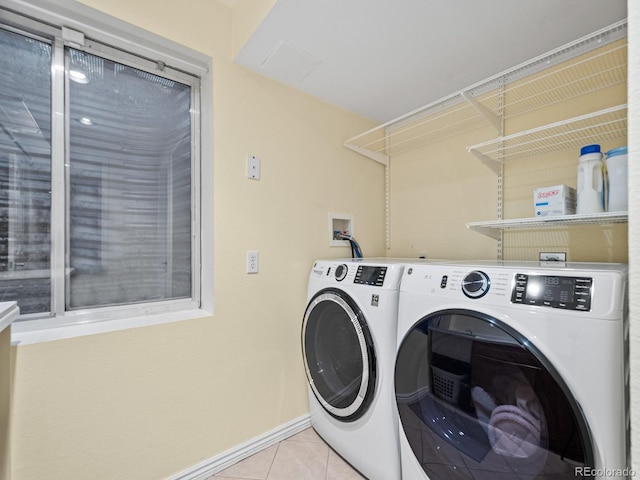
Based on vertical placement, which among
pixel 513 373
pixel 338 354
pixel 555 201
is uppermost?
pixel 555 201

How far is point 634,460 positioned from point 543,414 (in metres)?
0.41

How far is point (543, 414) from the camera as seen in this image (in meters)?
0.76

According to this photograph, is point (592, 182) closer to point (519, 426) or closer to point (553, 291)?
point (553, 291)

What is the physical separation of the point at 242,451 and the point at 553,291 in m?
1.56

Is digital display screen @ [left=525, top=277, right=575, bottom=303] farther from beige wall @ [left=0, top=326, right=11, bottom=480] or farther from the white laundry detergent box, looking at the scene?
beige wall @ [left=0, top=326, right=11, bottom=480]

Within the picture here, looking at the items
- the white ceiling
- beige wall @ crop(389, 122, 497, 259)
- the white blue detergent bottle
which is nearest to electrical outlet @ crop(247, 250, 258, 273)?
the white ceiling

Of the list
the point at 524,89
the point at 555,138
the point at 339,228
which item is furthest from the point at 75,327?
the point at 524,89

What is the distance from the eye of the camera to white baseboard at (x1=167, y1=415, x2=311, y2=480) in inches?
51.3

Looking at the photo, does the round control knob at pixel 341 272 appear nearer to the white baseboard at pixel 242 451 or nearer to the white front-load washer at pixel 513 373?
the white front-load washer at pixel 513 373

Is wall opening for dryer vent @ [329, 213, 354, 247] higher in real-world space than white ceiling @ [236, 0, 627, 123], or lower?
lower

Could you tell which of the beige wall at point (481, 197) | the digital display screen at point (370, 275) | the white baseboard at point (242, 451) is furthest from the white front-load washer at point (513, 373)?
the white baseboard at point (242, 451)

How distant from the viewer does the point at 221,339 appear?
1.41 metres

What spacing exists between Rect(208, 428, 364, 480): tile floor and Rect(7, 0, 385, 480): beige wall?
0.36 feet

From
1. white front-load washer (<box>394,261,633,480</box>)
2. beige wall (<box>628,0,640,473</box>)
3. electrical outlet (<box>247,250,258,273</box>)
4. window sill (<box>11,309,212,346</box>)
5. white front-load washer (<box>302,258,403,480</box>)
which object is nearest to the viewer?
beige wall (<box>628,0,640,473</box>)
